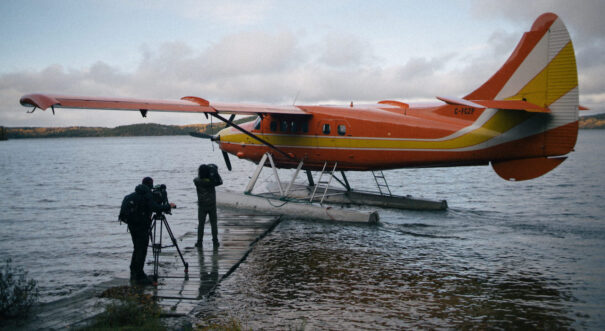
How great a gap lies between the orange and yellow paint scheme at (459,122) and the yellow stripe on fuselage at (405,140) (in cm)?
2

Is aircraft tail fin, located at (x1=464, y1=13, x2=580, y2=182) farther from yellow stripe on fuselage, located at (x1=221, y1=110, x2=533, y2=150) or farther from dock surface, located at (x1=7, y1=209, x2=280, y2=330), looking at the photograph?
dock surface, located at (x1=7, y1=209, x2=280, y2=330)

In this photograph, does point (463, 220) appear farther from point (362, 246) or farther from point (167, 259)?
point (167, 259)

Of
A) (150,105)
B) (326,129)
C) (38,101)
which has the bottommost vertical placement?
(326,129)

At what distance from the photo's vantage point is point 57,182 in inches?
1162

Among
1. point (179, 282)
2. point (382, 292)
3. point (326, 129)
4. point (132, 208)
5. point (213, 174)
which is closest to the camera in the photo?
point (132, 208)

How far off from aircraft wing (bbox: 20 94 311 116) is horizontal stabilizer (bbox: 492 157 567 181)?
5786 mm

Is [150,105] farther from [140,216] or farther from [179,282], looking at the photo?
[179,282]

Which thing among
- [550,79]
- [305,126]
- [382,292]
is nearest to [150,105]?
[305,126]

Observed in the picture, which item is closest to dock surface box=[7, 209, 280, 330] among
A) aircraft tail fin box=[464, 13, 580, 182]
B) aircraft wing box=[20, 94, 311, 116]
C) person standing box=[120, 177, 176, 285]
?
person standing box=[120, 177, 176, 285]

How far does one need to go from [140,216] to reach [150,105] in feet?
15.5

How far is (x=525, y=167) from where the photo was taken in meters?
10.6

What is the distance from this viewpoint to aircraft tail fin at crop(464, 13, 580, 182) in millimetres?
9844

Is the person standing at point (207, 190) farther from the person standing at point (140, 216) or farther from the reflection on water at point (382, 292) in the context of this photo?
the person standing at point (140, 216)

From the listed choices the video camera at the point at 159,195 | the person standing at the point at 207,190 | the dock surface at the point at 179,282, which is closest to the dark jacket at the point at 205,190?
the person standing at the point at 207,190
